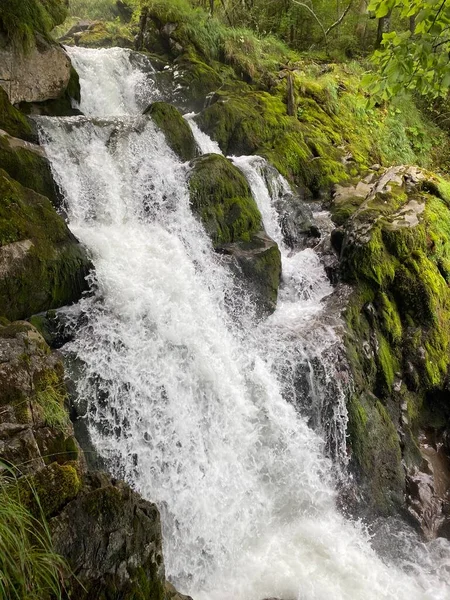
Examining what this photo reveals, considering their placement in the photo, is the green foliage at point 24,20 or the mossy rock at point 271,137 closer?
the green foliage at point 24,20

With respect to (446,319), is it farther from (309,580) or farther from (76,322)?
(76,322)

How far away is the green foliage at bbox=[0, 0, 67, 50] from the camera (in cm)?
812

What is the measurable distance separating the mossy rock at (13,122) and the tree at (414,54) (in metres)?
6.31

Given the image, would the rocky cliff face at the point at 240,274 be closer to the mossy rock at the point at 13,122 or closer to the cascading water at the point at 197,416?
the mossy rock at the point at 13,122

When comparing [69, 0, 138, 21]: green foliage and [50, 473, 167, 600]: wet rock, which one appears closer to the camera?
[50, 473, 167, 600]: wet rock

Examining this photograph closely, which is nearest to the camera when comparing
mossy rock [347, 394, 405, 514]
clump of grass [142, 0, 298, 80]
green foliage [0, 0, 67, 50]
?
mossy rock [347, 394, 405, 514]

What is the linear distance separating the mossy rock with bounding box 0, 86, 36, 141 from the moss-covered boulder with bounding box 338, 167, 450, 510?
6.42 m

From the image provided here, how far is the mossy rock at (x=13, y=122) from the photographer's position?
726cm

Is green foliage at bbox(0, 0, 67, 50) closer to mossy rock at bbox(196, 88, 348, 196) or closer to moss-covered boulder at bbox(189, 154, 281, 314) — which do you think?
moss-covered boulder at bbox(189, 154, 281, 314)

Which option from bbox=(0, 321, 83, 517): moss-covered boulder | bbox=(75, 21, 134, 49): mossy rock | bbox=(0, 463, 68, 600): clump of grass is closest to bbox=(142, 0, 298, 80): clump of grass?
bbox=(75, 21, 134, 49): mossy rock

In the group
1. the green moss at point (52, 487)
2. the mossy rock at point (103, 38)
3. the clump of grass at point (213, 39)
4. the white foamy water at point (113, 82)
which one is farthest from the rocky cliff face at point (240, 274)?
the mossy rock at point (103, 38)

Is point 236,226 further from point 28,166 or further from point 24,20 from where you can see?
point 24,20

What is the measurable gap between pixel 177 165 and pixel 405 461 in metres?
7.28

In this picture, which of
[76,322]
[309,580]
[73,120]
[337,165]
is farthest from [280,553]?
[337,165]
